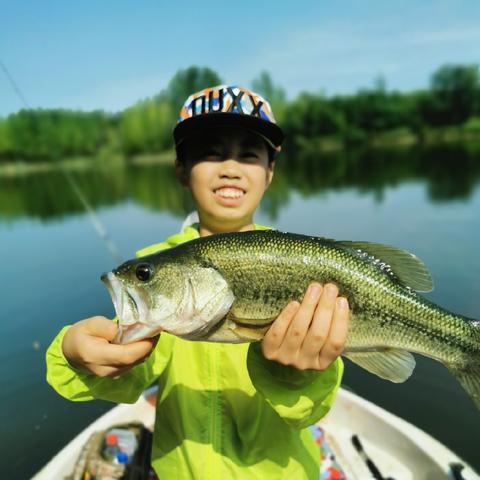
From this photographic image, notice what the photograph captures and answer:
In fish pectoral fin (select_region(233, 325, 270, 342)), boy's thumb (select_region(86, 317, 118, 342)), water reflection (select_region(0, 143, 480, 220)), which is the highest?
boy's thumb (select_region(86, 317, 118, 342))

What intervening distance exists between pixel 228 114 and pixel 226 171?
1.10ft

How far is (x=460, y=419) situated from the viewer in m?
5.16

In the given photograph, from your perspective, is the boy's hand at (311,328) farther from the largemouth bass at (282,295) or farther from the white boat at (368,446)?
the white boat at (368,446)

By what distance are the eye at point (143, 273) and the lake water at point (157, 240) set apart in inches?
164

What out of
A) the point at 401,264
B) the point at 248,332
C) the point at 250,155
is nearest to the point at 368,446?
the point at 401,264

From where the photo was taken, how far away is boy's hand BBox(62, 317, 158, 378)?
5.89 feet

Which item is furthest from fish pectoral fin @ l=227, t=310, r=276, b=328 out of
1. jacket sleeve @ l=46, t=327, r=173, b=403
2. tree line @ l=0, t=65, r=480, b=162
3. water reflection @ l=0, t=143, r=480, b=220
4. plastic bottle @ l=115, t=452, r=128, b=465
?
tree line @ l=0, t=65, r=480, b=162

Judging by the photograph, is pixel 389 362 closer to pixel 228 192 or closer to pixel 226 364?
pixel 226 364

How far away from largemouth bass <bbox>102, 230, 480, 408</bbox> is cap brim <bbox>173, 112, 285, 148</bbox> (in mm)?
900

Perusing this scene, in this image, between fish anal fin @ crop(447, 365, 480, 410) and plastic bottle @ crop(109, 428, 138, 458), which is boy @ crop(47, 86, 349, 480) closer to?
fish anal fin @ crop(447, 365, 480, 410)

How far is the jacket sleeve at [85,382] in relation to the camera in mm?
2051

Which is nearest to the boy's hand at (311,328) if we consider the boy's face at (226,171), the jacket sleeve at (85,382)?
the jacket sleeve at (85,382)

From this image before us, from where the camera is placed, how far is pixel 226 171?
2.68m

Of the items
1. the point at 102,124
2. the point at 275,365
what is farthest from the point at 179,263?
the point at 102,124
